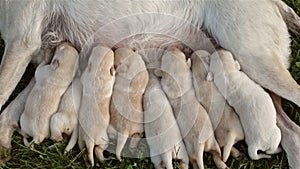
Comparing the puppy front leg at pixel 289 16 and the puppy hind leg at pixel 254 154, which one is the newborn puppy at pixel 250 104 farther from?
the puppy front leg at pixel 289 16

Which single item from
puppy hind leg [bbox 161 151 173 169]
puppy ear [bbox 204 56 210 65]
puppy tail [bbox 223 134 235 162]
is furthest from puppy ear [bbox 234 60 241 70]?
puppy hind leg [bbox 161 151 173 169]

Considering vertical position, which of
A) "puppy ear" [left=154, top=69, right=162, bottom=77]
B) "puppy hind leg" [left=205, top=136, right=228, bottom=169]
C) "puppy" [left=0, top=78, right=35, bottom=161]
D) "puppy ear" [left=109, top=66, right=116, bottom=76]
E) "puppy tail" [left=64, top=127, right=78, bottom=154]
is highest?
"puppy ear" [left=109, top=66, right=116, bottom=76]

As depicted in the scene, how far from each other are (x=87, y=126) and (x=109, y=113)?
0.47 feet

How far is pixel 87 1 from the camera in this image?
3.87m

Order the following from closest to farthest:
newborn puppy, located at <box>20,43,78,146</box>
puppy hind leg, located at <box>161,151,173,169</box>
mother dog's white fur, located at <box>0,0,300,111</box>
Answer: puppy hind leg, located at <box>161,151,173,169</box>
newborn puppy, located at <box>20,43,78,146</box>
mother dog's white fur, located at <box>0,0,300,111</box>

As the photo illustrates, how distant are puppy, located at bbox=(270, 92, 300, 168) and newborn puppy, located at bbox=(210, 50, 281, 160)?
64mm

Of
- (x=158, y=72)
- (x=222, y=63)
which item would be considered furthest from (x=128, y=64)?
(x=222, y=63)

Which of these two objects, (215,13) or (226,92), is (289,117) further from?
(215,13)

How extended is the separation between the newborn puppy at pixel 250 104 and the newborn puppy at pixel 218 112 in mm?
32

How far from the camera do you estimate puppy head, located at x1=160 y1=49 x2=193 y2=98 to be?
11.6ft

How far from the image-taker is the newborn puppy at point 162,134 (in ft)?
11.1

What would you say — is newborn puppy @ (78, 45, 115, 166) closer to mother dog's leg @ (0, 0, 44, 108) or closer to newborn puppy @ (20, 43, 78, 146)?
newborn puppy @ (20, 43, 78, 146)

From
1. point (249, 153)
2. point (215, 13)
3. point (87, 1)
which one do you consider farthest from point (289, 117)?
point (87, 1)

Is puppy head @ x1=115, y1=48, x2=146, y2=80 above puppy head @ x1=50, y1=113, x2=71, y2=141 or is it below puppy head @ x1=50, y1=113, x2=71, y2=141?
above
